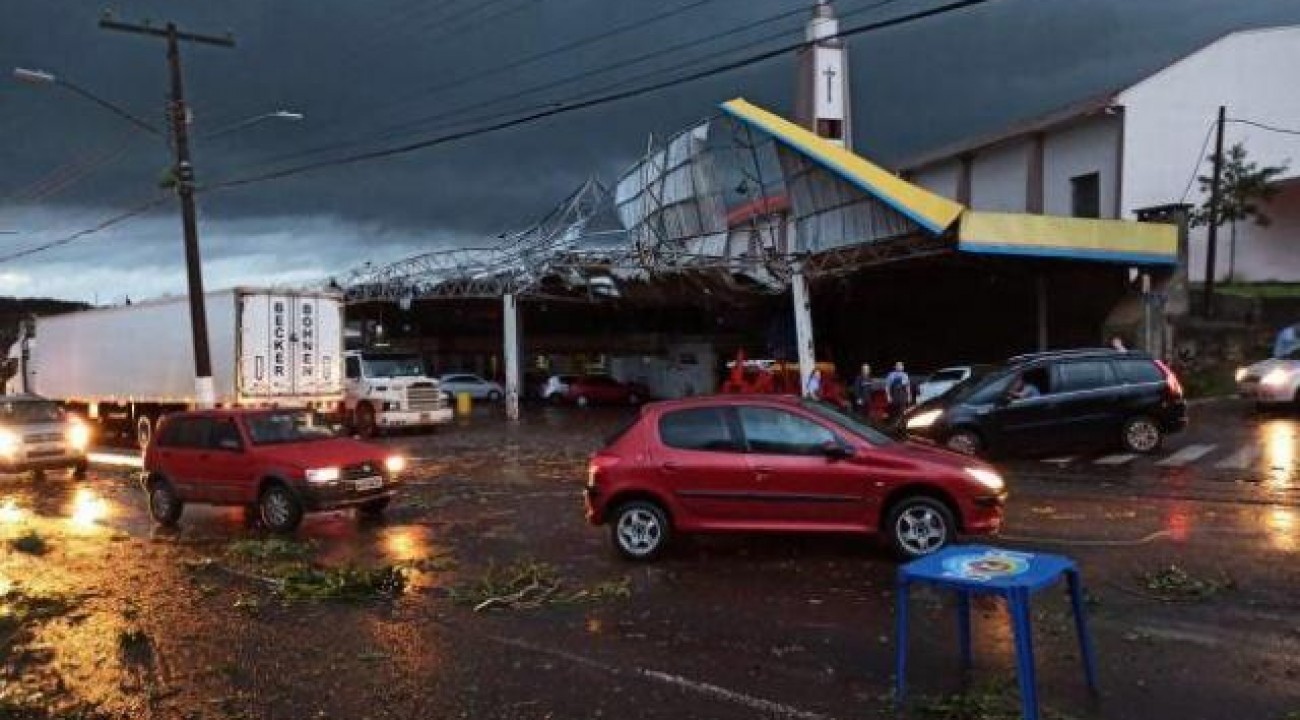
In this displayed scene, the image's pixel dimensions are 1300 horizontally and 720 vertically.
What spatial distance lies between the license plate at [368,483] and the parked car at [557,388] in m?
32.7

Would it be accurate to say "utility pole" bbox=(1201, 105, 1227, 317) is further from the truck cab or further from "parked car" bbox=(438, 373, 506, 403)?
"parked car" bbox=(438, 373, 506, 403)

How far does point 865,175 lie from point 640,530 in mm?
18830

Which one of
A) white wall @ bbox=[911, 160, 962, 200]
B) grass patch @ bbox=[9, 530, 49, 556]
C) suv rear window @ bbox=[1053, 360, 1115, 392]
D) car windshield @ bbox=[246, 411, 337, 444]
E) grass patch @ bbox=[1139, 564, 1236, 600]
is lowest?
grass patch @ bbox=[9, 530, 49, 556]

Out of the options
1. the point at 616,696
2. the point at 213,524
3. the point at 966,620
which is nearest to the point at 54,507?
the point at 213,524

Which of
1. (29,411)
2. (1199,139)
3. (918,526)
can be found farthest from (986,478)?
(1199,139)

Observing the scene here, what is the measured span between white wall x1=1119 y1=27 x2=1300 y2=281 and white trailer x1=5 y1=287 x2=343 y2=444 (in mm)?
25838

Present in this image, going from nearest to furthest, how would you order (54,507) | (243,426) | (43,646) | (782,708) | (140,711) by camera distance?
(782,708) → (140,711) → (43,646) → (243,426) → (54,507)

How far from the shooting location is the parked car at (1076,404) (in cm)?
1794

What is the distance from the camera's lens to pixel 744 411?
1046 centimetres

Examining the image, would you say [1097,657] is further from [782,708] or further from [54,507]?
[54,507]

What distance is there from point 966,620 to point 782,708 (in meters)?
1.28

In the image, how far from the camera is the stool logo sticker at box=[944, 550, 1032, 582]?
5.55 m

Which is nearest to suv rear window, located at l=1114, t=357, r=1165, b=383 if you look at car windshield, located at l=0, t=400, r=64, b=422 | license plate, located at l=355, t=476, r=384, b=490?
license plate, located at l=355, t=476, r=384, b=490

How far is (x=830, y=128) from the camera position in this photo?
1833 inches
